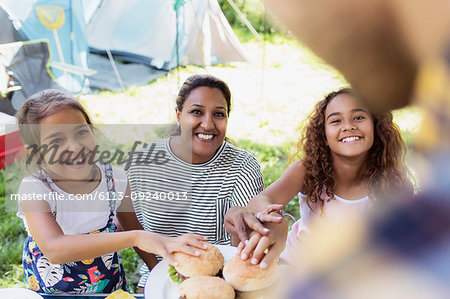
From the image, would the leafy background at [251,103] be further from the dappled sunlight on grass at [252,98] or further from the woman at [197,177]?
the woman at [197,177]

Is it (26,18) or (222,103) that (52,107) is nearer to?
(222,103)

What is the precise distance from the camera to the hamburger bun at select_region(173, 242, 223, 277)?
1108mm

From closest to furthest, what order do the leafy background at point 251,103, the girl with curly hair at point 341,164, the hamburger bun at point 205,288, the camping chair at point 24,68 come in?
the hamburger bun at point 205,288 < the girl with curly hair at point 341,164 < the leafy background at point 251,103 < the camping chair at point 24,68

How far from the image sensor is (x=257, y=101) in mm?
5219

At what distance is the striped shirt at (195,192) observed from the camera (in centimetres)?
164

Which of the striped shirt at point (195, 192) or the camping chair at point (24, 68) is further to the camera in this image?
the camping chair at point (24, 68)

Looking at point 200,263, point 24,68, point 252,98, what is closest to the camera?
point 200,263

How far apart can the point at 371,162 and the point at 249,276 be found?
835mm

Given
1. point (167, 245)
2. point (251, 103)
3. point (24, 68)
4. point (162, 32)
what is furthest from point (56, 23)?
point (167, 245)

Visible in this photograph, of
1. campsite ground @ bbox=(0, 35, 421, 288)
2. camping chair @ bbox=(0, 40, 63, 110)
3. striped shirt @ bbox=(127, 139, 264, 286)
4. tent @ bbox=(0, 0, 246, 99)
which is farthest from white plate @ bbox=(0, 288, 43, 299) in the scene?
tent @ bbox=(0, 0, 246, 99)

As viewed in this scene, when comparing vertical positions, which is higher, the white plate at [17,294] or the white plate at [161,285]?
the white plate at [161,285]

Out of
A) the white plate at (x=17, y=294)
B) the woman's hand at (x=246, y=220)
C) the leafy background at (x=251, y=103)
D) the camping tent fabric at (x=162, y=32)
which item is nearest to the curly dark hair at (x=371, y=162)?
the woman's hand at (x=246, y=220)

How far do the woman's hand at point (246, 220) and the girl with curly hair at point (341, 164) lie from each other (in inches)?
5.1

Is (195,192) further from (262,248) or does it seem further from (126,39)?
(126,39)
